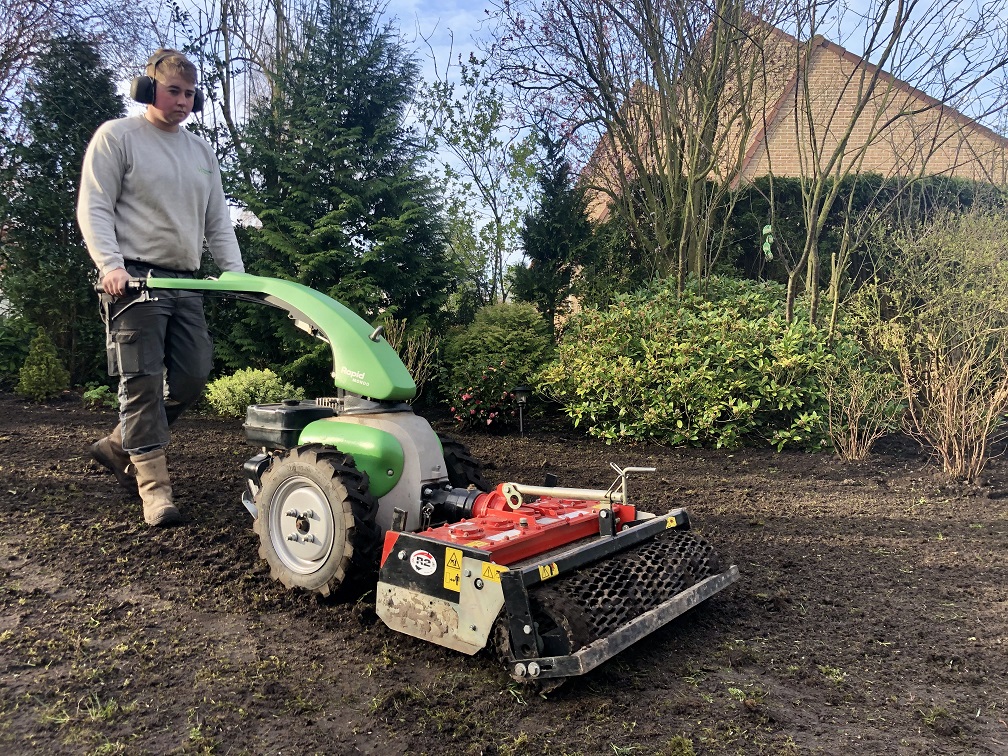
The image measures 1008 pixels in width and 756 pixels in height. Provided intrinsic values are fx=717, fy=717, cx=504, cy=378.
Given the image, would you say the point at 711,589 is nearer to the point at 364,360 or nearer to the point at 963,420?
the point at 364,360

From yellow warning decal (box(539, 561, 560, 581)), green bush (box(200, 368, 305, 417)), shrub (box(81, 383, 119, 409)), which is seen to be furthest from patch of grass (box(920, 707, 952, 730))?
shrub (box(81, 383, 119, 409))

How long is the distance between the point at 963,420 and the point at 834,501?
1.24m

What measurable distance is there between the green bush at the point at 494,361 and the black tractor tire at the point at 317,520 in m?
4.13

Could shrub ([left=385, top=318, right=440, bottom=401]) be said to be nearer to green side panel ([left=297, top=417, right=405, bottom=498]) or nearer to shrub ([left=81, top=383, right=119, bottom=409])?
shrub ([left=81, top=383, right=119, bottom=409])

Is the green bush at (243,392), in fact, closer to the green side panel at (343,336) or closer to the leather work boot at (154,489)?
the leather work boot at (154,489)

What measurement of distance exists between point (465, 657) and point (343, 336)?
1420mm

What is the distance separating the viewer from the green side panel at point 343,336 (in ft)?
10.0

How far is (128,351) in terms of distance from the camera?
359cm

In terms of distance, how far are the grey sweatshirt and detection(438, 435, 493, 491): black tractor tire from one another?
5.34ft

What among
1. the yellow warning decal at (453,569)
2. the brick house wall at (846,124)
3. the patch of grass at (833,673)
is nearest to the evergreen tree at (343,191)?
the brick house wall at (846,124)

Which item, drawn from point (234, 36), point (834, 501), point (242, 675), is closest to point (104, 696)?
point (242, 675)

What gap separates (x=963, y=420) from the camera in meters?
4.99

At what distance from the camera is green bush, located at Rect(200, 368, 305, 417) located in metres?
6.98

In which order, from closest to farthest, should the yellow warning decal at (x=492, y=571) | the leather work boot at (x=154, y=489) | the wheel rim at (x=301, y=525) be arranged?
the yellow warning decal at (x=492, y=571) → the wheel rim at (x=301, y=525) → the leather work boot at (x=154, y=489)
